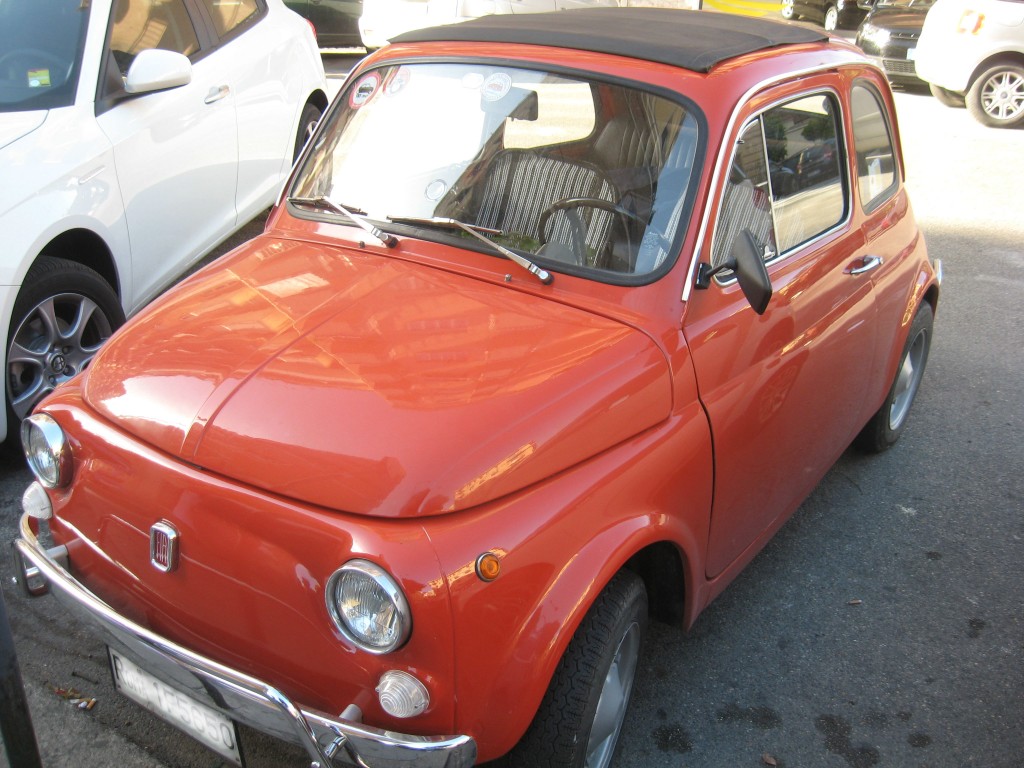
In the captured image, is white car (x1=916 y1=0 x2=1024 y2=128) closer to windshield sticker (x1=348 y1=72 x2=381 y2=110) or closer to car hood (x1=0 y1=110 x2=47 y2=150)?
windshield sticker (x1=348 y1=72 x2=381 y2=110)

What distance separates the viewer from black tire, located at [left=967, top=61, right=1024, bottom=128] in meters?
10.6

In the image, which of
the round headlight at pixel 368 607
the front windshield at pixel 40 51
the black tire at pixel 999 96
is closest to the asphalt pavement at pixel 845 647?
the round headlight at pixel 368 607

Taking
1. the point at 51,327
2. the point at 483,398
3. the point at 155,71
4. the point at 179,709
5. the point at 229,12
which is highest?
the point at 229,12

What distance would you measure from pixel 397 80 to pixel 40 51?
79.2 inches

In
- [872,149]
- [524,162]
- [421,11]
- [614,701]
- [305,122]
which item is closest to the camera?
[614,701]

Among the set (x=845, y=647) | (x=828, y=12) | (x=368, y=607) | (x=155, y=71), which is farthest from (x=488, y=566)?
(x=828, y=12)

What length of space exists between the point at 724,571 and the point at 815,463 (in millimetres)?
723

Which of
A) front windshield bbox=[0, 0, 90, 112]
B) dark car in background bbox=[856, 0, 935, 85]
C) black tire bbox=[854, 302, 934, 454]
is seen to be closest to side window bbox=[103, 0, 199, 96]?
front windshield bbox=[0, 0, 90, 112]

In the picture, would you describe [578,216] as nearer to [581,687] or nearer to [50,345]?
[581,687]

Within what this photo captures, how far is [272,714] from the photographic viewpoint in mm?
2002

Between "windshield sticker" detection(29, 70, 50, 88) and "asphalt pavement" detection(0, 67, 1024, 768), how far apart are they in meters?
1.63

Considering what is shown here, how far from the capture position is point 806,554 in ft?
12.5

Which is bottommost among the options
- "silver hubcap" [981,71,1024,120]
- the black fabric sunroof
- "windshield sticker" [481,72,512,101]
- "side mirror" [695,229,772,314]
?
"silver hubcap" [981,71,1024,120]

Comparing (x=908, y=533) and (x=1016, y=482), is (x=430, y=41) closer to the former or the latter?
(x=908, y=533)
